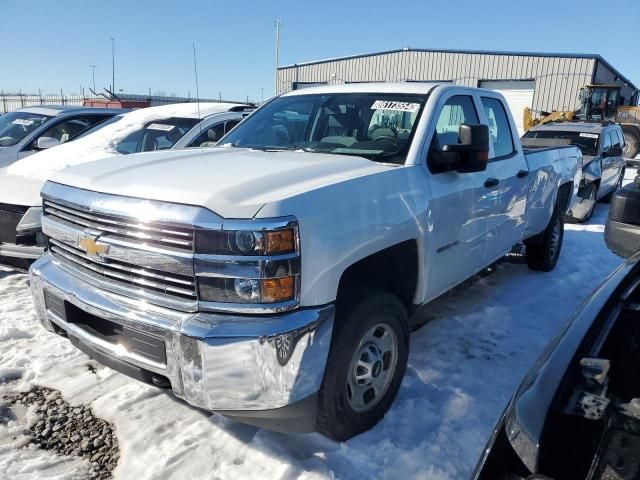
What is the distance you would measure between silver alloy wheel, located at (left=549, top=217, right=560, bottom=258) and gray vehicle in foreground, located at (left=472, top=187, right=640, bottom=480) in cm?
429

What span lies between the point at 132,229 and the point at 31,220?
2.62 m

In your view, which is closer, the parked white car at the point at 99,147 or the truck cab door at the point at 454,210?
the truck cab door at the point at 454,210

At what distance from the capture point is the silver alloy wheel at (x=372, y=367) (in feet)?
8.62

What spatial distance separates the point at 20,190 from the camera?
15.6 ft

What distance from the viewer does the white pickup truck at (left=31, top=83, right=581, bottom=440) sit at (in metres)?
2.08

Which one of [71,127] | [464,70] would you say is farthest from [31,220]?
[464,70]

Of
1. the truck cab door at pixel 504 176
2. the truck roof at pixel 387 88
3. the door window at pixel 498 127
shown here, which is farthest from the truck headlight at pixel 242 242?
the door window at pixel 498 127

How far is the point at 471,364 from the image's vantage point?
11.8ft

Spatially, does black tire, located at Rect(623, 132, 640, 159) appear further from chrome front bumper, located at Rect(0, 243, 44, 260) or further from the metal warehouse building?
chrome front bumper, located at Rect(0, 243, 44, 260)

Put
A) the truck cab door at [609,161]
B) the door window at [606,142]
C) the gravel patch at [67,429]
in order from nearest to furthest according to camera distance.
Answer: the gravel patch at [67,429] → the truck cab door at [609,161] → the door window at [606,142]

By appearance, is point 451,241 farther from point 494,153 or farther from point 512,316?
point 512,316

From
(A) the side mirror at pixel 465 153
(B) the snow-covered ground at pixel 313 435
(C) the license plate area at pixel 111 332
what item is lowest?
(B) the snow-covered ground at pixel 313 435

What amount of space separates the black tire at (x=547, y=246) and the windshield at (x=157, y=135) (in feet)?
14.4

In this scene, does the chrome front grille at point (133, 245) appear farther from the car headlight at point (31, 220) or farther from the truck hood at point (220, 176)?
the car headlight at point (31, 220)
